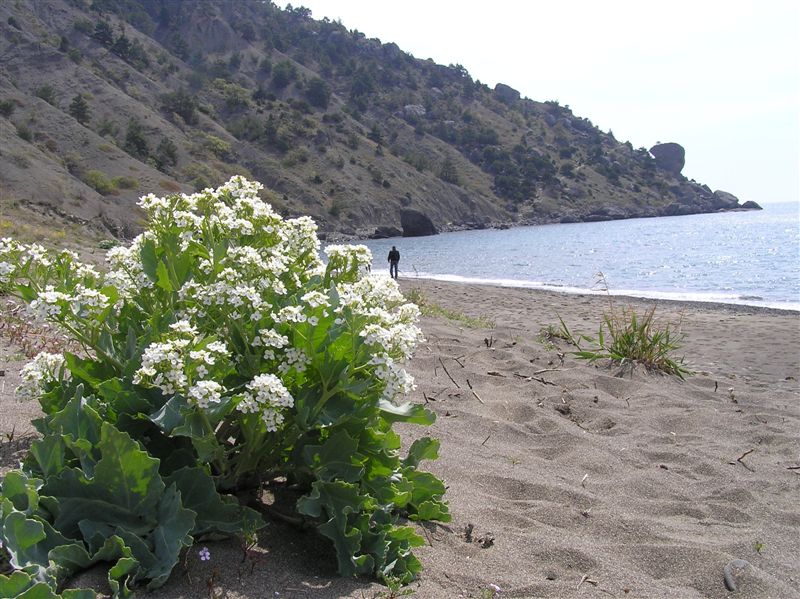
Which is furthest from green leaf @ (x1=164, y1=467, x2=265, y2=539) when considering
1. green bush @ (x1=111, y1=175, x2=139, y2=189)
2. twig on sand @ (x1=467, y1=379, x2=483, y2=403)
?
green bush @ (x1=111, y1=175, x2=139, y2=189)

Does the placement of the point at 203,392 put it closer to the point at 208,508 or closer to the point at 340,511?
the point at 208,508

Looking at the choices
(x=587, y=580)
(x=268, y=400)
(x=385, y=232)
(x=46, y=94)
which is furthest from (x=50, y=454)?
(x=385, y=232)

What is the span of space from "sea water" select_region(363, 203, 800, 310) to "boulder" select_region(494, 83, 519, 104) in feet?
273

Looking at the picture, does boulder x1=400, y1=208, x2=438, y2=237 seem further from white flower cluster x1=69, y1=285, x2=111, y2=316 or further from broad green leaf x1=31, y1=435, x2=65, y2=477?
broad green leaf x1=31, y1=435, x2=65, y2=477

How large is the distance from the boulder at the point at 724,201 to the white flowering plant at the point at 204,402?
150349mm

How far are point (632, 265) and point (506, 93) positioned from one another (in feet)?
377

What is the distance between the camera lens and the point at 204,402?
7.47 ft

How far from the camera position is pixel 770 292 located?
25.3 m

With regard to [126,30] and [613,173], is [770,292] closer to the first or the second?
[126,30]

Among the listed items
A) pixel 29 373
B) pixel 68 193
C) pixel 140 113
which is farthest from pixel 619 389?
pixel 140 113

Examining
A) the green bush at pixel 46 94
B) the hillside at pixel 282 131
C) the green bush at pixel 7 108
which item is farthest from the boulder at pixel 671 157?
the green bush at pixel 7 108

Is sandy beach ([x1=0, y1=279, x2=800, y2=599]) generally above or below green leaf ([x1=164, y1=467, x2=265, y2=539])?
below

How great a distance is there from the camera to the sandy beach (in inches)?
115

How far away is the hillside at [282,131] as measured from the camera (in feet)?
147
